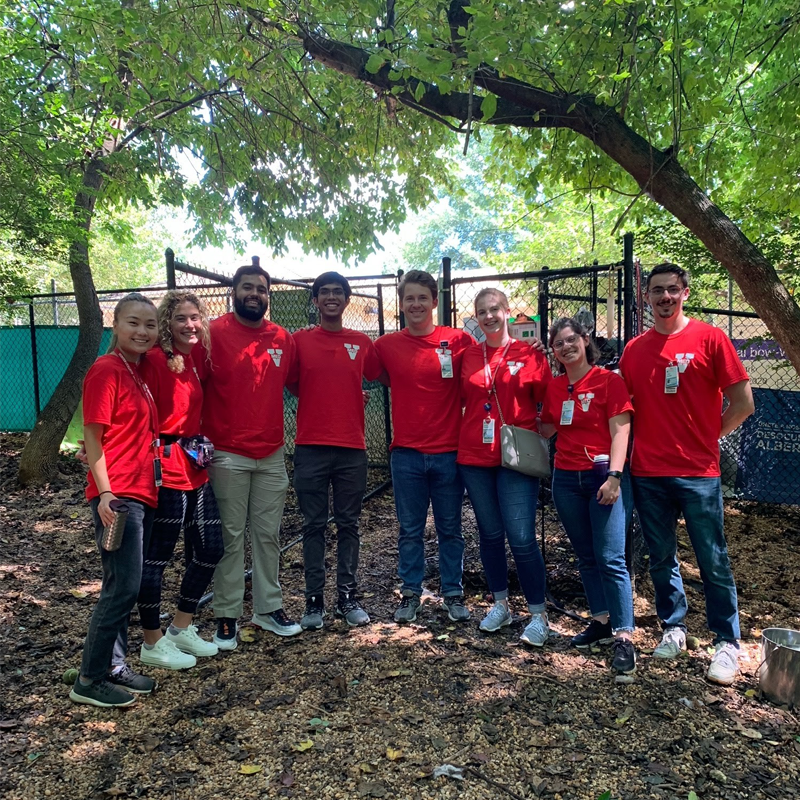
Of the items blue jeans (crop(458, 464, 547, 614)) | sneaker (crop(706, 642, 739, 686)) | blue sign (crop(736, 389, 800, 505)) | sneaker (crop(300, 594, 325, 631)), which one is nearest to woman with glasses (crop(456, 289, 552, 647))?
blue jeans (crop(458, 464, 547, 614))

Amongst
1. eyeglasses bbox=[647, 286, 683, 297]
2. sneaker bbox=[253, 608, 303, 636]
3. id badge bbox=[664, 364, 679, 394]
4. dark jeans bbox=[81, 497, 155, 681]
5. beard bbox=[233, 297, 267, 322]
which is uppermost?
eyeglasses bbox=[647, 286, 683, 297]

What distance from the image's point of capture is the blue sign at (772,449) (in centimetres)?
617

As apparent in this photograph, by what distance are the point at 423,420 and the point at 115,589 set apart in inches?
71.5

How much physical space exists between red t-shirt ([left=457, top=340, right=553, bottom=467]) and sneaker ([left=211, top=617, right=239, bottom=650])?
1606mm

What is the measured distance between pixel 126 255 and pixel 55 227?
2751cm

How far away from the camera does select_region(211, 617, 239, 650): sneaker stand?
3.53 meters

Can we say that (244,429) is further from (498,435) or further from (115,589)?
(498,435)

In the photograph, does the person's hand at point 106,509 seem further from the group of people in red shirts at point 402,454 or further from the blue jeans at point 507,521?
the blue jeans at point 507,521

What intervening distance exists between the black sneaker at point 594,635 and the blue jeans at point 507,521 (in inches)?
10.3

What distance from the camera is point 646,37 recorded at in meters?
4.41

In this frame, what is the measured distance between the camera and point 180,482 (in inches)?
122

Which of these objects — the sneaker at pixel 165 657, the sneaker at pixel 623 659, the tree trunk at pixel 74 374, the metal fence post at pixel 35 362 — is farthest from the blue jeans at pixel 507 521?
the metal fence post at pixel 35 362

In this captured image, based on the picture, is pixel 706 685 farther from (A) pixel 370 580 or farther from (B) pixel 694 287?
(B) pixel 694 287

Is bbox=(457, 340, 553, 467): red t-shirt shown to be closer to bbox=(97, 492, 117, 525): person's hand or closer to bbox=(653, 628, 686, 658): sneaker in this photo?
bbox=(653, 628, 686, 658): sneaker
